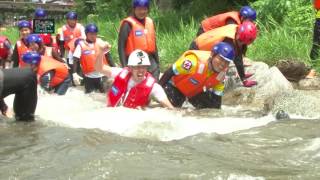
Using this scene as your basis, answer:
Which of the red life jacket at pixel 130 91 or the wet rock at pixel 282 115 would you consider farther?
the red life jacket at pixel 130 91

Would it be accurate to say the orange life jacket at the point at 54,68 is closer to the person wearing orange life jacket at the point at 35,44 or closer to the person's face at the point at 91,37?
the person wearing orange life jacket at the point at 35,44

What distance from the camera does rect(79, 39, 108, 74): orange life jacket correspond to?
9477mm

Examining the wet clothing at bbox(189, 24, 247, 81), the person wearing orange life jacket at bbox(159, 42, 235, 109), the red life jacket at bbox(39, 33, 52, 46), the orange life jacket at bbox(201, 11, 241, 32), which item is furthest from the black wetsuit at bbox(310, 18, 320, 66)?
the red life jacket at bbox(39, 33, 52, 46)

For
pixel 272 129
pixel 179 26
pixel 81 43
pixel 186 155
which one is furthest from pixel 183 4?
pixel 186 155

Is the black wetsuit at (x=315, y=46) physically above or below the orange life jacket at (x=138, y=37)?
below

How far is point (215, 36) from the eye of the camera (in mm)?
7863

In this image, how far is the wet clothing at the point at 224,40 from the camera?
25.2 feet

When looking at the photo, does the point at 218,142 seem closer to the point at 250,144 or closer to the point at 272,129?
the point at 250,144

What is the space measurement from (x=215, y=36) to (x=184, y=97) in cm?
105

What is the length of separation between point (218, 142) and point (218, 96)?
5.72ft

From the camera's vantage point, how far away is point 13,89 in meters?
5.71

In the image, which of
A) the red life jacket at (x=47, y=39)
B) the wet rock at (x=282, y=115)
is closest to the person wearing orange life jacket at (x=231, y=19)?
the wet rock at (x=282, y=115)

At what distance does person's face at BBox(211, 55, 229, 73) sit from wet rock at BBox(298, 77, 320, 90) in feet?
7.50

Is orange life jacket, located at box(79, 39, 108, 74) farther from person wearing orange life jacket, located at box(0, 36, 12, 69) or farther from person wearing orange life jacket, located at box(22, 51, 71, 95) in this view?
person wearing orange life jacket, located at box(0, 36, 12, 69)
